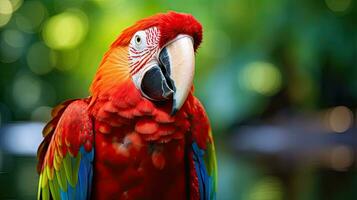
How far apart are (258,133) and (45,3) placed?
21.4 inches

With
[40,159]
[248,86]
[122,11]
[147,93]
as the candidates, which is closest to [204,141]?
[147,93]

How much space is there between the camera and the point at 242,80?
1087 millimetres

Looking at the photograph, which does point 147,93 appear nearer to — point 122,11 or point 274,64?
point 122,11

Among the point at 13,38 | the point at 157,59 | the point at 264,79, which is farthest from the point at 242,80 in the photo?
the point at 157,59

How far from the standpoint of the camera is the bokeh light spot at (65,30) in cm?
88

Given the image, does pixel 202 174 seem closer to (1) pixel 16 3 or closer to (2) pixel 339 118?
(1) pixel 16 3

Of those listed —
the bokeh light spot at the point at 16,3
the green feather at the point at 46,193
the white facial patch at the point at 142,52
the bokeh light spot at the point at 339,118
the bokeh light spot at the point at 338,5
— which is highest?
the bokeh light spot at the point at 16,3

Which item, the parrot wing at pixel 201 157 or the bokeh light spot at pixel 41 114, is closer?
the parrot wing at pixel 201 157

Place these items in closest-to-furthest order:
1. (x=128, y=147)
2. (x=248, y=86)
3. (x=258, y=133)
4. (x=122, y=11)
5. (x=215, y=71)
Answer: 1. (x=128, y=147)
2. (x=122, y=11)
3. (x=215, y=71)
4. (x=248, y=86)
5. (x=258, y=133)

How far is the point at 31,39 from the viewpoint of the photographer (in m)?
1.05

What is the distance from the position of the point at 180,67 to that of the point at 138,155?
9 centimetres

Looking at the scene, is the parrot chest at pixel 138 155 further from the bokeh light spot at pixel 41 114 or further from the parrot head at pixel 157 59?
the bokeh light spot at pixel 41 114

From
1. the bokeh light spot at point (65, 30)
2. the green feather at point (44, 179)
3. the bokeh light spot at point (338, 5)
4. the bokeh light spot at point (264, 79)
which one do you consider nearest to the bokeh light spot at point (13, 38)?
the bokeh light spot at point (65, 30)

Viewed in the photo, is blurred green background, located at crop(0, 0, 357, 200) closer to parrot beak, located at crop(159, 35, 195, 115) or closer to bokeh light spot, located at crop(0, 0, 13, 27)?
bokeh light spot, located at crop(0, 0, 13, 27)
